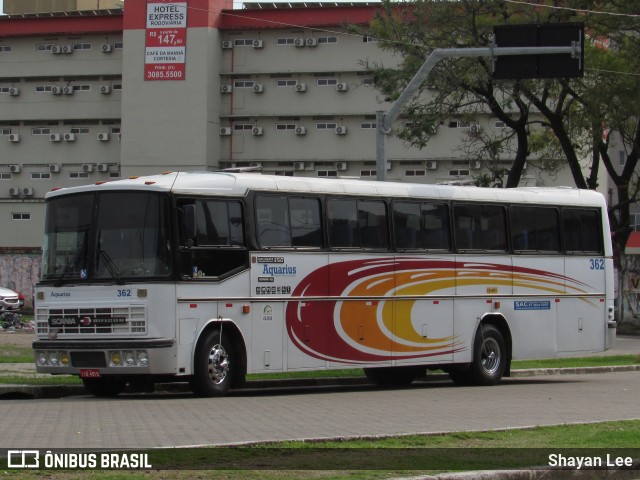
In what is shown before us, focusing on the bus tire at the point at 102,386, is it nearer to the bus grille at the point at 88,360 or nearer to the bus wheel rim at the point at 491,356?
the bus grille at the point at 88,360

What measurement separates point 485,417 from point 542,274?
930 centimetres

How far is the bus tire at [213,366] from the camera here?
59.0ft

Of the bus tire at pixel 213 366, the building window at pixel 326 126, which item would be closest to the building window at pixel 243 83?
the building window at pixel 326 126

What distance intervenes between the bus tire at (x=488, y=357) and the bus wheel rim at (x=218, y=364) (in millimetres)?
5953

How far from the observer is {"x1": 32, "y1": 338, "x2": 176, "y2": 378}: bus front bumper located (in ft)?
57.4

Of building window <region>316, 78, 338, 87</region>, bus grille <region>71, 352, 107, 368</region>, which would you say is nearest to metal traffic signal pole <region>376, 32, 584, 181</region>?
bus grille <region>71, 352, 107, 368</region>

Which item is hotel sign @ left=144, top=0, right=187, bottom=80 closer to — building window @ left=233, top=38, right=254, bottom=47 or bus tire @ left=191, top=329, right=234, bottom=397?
building window @ left=233, top=38, right=254, bottom=47

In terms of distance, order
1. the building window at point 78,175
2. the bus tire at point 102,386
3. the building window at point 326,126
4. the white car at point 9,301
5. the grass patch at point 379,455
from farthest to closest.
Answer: the building window at point 78,175 → the building window at point 326,126 → the white car at point 9,301 → the bus tire at point 102,386 → the grass patch at point 379,455

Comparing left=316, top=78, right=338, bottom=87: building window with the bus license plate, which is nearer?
the bus license plate

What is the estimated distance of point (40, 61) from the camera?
72.4m

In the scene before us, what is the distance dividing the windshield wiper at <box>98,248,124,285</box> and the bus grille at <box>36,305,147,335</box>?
16.4 inches

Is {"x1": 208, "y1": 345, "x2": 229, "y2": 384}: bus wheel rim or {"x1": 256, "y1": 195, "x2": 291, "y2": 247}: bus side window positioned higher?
{"x1": 256, "y1": 195, "x2": 291, "y2": 247}: bus side window

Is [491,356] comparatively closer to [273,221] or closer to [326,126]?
[273,221]

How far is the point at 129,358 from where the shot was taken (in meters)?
17.6
